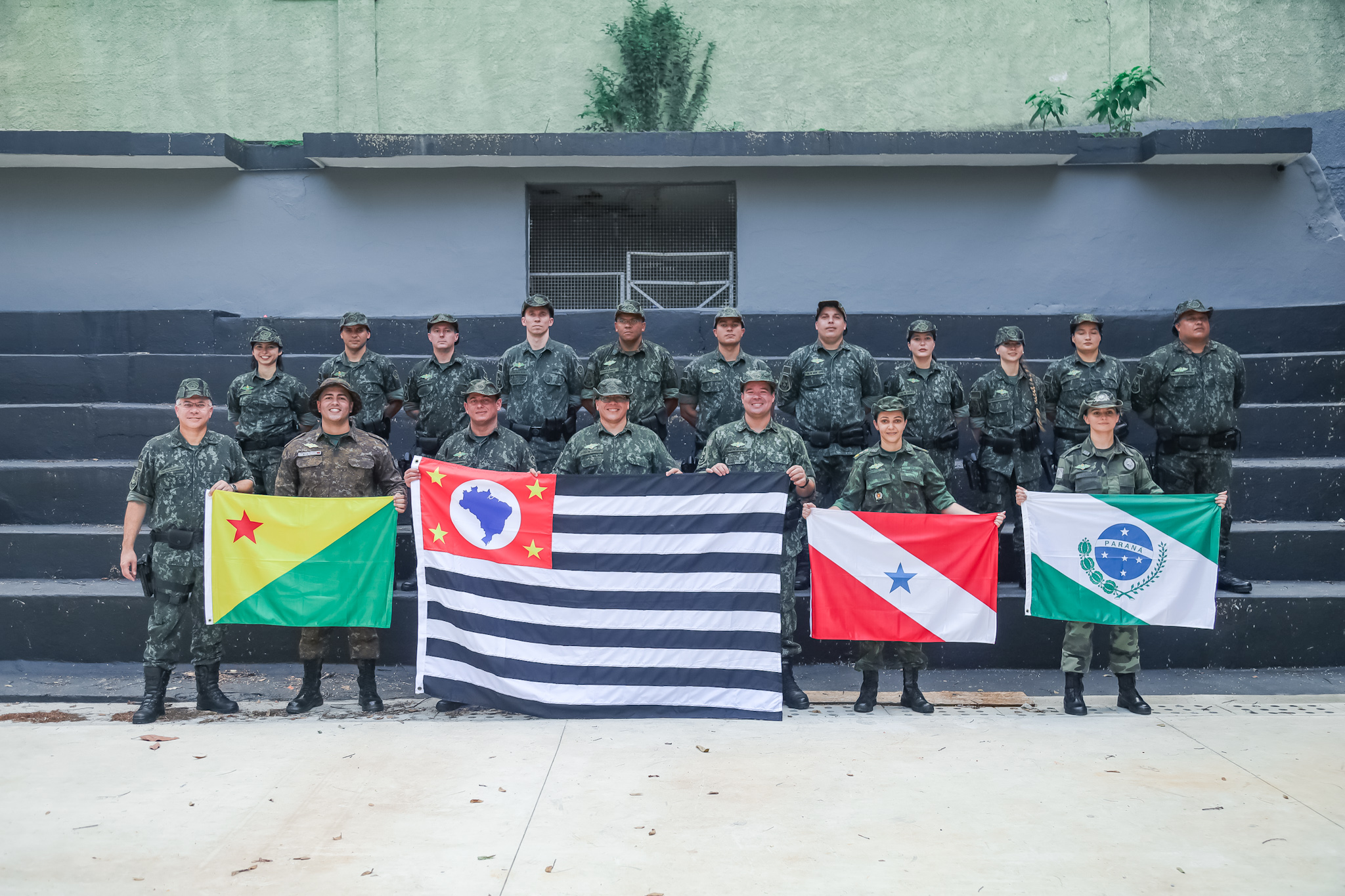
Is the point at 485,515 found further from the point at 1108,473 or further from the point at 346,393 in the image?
the point at 1108,473

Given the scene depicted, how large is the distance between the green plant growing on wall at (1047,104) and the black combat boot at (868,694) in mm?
7521

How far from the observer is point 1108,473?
22.6 feet

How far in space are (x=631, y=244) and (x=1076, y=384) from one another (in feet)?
18.7

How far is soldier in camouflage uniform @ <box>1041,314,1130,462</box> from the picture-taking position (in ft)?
26.8

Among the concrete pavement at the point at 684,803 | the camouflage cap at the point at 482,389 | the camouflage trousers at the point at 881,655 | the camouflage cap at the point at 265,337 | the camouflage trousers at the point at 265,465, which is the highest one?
the camouflage cap at the point at 265,337

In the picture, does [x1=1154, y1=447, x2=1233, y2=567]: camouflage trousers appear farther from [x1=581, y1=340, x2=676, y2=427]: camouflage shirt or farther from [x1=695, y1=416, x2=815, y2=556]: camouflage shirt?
[x1=581, y1=340, x2=676, y2=427]: camouflage shirt

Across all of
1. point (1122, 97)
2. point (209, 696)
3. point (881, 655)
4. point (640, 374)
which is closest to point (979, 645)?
point (881, 655)

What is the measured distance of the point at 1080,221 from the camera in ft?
38.2

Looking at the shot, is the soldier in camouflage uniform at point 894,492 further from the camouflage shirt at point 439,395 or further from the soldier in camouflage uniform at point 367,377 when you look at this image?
Answer: the soldier in camouflage uniform at point 367,377

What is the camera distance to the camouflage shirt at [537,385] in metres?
8.17

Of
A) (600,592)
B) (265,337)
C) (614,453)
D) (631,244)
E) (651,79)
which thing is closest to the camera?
(600,592)

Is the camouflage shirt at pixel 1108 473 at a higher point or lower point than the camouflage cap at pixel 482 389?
lower

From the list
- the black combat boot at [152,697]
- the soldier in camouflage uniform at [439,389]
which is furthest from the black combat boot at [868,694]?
the black combat boot at [152,697]

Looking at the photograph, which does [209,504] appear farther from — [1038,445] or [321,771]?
[1038,445]
